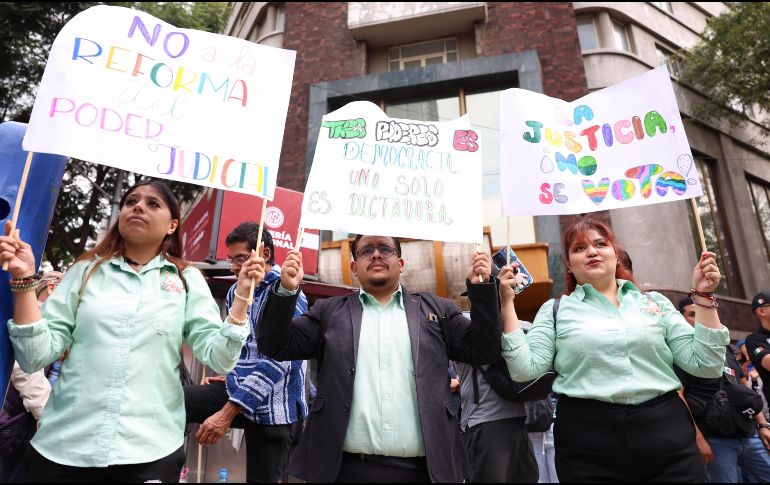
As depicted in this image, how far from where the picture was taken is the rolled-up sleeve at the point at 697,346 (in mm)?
2560

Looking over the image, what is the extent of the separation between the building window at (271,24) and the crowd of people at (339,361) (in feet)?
43.8

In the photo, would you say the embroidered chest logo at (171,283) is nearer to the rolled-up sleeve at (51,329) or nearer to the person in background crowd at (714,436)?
the rolled-up sleeve at (51,329)

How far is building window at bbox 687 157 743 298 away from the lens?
1339 centimetres

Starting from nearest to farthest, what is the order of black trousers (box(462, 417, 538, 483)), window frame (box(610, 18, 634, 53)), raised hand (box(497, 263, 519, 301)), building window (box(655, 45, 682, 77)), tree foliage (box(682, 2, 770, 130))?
raised hand (box(497, 263, 519, 301)), black trousers (box(462, 417, 538, 483)), tree foliage (box(682, 2, 770, 130)), window frame (box(610, 18, 634, 53)), building window (box(655, 45, 682, 77))

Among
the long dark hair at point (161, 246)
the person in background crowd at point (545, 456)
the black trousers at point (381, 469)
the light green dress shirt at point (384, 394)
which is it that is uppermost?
the long dark hair at point (161, 246)

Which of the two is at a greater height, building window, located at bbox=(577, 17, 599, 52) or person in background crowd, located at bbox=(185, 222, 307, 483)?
building window, located at bbox=(577, 17, 599, 52)

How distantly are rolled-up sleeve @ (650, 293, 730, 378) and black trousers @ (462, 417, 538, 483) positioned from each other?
1152 mm

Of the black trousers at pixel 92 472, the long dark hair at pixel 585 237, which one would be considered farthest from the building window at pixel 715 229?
the black trousers at pixel 92 472

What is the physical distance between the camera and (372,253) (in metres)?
3.05

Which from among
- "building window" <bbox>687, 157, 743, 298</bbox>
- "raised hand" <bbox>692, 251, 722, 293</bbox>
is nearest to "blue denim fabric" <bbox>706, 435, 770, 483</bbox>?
"raised hand" <bbox>692, 251, 722, 293</bbox>

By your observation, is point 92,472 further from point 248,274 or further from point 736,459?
point 736,459

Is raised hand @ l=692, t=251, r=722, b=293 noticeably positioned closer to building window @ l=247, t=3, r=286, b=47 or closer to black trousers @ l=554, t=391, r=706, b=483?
black trousers @ l=554, t=391, r=706, b=483

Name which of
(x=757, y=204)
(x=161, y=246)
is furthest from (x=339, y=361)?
(x=757, y=204)

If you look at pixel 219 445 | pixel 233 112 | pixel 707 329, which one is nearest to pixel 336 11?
pixel 219 445
